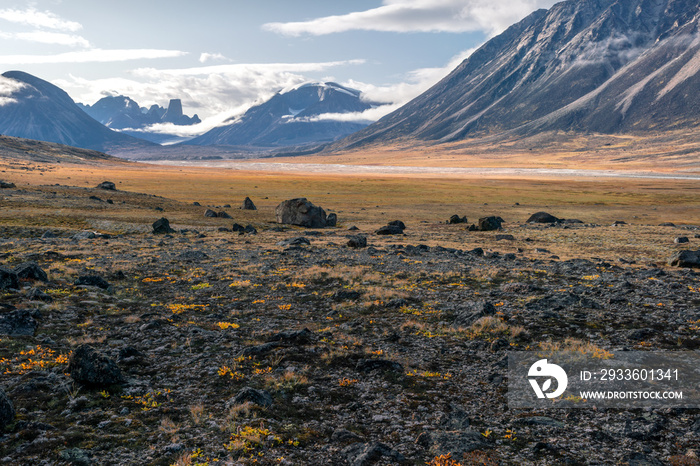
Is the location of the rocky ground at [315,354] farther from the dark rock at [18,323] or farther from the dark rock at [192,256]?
the dark rock at [192,256]

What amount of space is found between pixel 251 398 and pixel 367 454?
4.10 meters

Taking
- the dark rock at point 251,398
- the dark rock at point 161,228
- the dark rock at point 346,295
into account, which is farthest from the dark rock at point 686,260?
the dark rock at point 161,228

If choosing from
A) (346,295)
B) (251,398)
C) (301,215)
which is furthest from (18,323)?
(301,215)

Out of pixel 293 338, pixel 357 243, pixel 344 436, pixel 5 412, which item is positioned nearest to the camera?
pixel 5 412

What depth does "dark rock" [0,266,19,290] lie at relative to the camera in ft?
69.1

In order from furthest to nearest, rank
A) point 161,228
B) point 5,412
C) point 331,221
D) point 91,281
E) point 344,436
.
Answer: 1. point 331,221
2. point 161,228
3. point 91,281
4. point 344,436
5. point 5,412

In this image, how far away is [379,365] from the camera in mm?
14992

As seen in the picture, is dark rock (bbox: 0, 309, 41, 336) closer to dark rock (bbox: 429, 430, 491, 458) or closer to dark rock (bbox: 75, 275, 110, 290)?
dark rock (bbox: 75, 275, 110, 290)

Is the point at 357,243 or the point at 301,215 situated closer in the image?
the point at 357,243

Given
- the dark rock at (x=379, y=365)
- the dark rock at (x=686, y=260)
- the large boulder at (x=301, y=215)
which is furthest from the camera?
the large boulder at (x=301, y=215)

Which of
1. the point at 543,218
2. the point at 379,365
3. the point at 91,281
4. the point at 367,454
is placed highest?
the point at 543,218

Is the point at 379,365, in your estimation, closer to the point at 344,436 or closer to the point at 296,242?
the point at 344,436

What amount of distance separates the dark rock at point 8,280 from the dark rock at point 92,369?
11519 mm

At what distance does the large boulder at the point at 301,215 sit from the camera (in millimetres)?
62875
